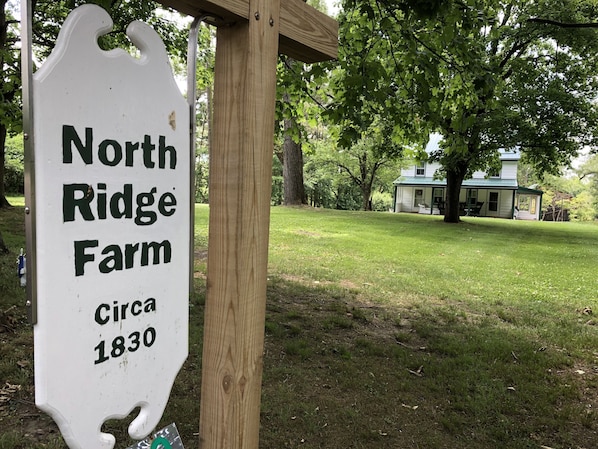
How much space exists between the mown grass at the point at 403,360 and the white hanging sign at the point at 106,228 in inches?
68.8

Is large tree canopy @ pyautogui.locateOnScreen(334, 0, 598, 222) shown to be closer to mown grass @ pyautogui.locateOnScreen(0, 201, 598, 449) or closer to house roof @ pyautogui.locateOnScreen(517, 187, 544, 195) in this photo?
Answer: mown grass @ pyautogui.locateOnScreen(0, 201, 598, 449)

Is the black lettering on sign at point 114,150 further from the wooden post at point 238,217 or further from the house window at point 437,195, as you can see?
the house window at point 437,195

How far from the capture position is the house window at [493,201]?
30516 mm

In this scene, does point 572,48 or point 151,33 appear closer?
point 151,33

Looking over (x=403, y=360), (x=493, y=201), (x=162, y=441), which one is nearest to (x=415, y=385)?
(x=403, y=360)

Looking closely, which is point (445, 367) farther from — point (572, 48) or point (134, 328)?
point (572, 48)

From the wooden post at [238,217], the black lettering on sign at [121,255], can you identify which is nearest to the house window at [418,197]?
the wooden post at [238,217]

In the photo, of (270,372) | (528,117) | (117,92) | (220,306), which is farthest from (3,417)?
(528,117)

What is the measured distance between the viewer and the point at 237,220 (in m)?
1.56

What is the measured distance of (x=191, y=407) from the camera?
3.12 meters

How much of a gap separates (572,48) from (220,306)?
1517 centimetres

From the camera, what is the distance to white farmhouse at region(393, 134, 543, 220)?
29.2 metres

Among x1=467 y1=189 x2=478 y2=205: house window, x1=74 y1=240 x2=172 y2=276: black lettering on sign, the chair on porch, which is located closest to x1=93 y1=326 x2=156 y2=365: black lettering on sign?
x1=74 y1=240 x2=172 y2=276: black lettering on sign

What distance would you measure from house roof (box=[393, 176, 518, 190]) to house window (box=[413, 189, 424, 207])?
3.15ft
